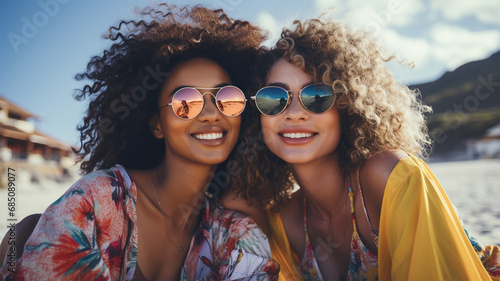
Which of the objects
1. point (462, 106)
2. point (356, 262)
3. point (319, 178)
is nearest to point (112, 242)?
point (319, 178)

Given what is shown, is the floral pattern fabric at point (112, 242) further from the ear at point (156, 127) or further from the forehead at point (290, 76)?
the forehead at point (290, 76)

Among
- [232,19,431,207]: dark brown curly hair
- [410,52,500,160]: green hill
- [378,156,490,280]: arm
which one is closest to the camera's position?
[378,156,490,280]: arm

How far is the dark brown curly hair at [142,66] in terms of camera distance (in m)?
3.06

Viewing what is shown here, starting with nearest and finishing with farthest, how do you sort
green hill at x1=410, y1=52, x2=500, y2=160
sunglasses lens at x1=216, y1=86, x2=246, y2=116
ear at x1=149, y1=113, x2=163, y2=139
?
sunglasses lens at x1=216, y1=86, x2=246, y2=116
ear at x1=149, y1=113, x2=163, y2=139
green hill at x1=410, y1=52, x2=500, y2=160

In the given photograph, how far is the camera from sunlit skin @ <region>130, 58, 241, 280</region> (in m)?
2.73

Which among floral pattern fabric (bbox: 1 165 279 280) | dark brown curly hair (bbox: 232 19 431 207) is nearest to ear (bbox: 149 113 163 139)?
floral pattern fabric (bbox: 1 165 279 280)

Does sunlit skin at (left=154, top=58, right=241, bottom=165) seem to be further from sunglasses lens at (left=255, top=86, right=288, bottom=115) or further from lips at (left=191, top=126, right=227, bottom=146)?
sunglasses lens at (left=255, top=86, right=288, bottom=115)

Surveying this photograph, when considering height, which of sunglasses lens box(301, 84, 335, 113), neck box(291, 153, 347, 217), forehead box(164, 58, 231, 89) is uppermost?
forehead box(164, 58, 231, 89)

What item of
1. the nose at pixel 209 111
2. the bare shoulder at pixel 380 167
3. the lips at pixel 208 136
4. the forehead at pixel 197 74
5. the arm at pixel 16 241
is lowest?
the arm at pixel 16 241

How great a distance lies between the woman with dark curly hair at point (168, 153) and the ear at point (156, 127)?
0.03 ft

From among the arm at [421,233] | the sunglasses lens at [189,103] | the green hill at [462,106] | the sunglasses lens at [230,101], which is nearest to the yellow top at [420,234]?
the arm at [421,233]

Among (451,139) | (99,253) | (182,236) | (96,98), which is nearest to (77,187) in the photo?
(99,253)

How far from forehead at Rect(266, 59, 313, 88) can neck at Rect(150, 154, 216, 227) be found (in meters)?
1.04

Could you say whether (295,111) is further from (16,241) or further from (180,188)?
(16,241)
